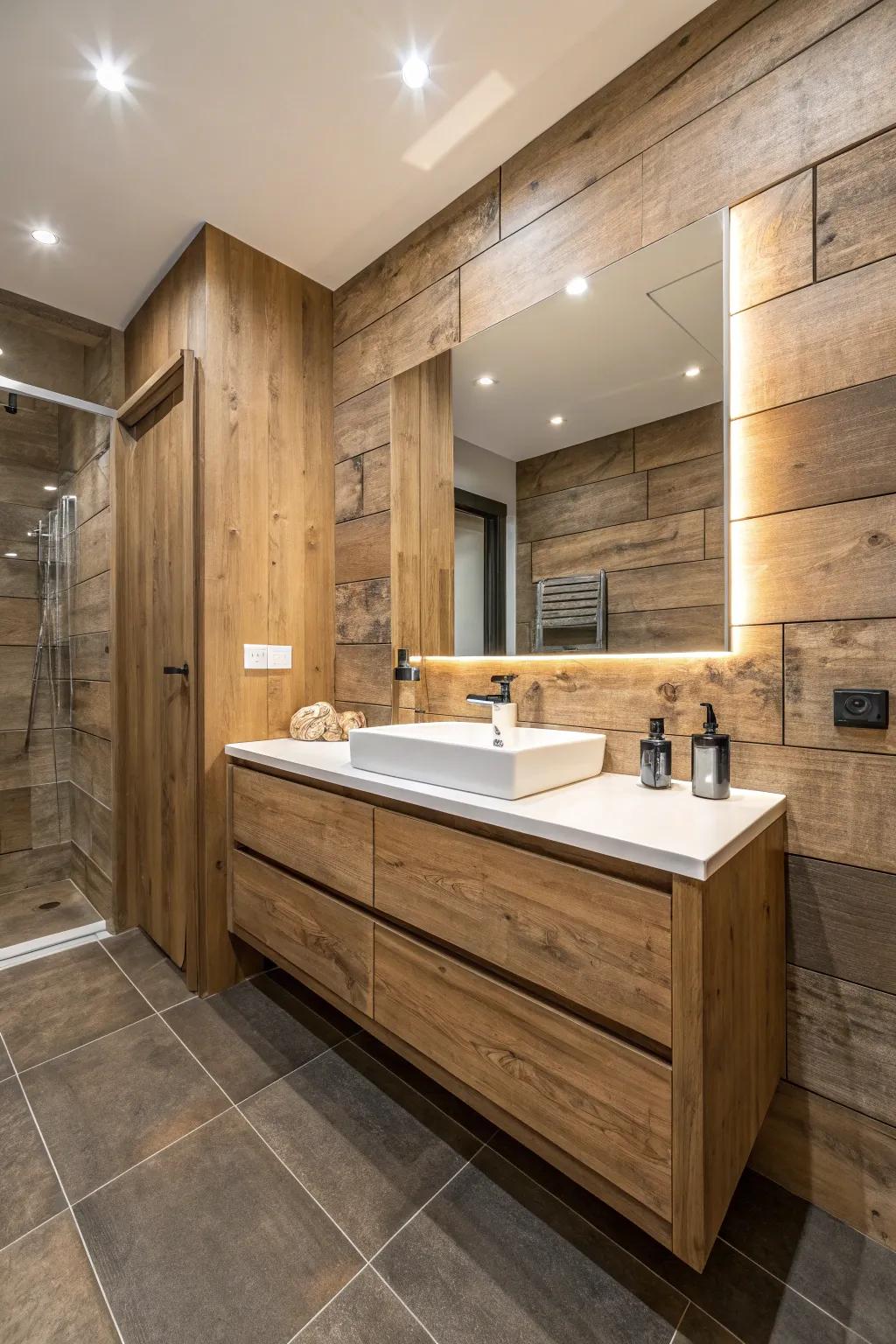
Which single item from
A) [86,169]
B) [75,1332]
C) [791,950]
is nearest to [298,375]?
[86,169]

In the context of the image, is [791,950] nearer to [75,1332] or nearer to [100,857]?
[75,1332]

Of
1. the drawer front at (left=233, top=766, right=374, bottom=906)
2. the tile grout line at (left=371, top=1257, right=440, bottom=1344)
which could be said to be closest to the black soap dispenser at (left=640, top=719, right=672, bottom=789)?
the drawer front at (left=233, top=766, right=374, bottom=906)

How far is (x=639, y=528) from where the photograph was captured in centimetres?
156

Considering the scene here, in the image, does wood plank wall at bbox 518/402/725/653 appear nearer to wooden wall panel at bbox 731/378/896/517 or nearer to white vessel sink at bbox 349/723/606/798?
wooden wall panel at bbox 731/378/896/517

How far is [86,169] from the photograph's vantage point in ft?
5.96

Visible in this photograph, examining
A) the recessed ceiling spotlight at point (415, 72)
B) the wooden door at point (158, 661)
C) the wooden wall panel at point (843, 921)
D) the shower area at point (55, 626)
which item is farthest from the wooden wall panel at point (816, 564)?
the shower area at point (55, 626)

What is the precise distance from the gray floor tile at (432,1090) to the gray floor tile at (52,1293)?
75 centimetres

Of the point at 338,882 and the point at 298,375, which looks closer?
the point at 338,882

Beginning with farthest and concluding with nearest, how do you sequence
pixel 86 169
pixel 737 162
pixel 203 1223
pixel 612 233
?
pixel 86 169 < pixel 612 233 < pixel 737 162 < pixel 203 1223

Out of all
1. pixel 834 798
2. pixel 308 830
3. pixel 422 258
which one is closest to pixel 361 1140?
pixel 308 830

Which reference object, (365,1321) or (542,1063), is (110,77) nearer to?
(542,1063)

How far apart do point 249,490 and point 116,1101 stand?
1843 millimetres

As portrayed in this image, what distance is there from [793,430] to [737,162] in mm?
619

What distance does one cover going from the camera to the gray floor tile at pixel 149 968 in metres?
2.04
